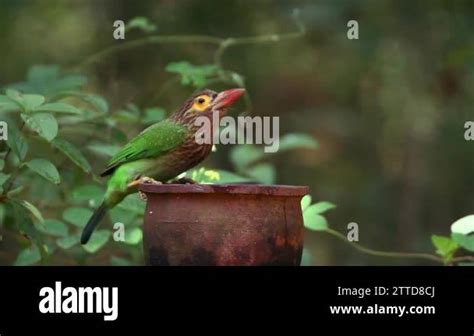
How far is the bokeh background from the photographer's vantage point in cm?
843

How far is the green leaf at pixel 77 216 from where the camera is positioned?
17.9 ft

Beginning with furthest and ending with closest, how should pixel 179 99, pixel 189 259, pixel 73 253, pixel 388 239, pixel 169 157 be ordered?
1. pixel 388 239
2. pixel 179 99
3. pixel 73 253
4. pixel 169 157
5. pixel 189 259

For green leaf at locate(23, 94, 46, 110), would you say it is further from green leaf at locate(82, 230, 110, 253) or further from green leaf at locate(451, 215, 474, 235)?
green leaf at locate(451, 215, 474, 235)

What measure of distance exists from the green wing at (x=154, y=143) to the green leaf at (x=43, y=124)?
0.78ft

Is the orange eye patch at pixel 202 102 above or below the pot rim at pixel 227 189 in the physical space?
above

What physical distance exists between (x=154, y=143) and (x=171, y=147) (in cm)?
6

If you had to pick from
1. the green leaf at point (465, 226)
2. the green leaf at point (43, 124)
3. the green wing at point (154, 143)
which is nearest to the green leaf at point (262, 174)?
the green leaf at point (465, 226)

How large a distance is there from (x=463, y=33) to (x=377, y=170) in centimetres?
150

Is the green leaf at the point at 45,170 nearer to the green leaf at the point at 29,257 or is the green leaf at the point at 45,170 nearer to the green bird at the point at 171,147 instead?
the green bird at the point at 171,147

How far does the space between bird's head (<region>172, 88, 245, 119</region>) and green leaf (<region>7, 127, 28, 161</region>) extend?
21.5 inches

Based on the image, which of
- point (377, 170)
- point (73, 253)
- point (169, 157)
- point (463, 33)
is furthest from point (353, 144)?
point (169, 157)

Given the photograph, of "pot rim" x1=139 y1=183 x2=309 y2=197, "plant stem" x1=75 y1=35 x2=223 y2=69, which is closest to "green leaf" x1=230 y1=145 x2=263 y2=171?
"plant stem" x1=75 y1=35 x2=223 y2=69
